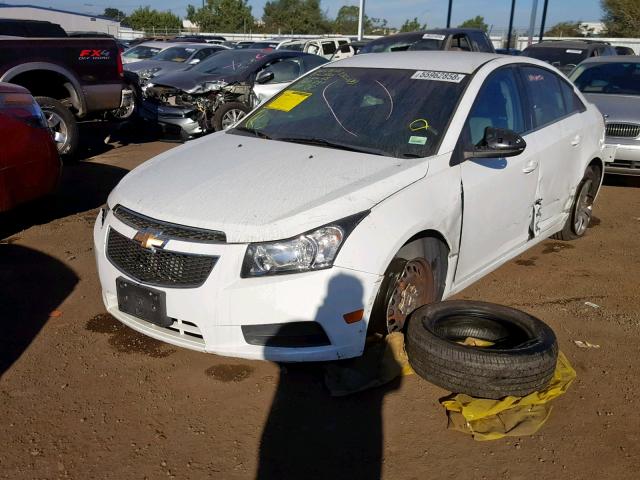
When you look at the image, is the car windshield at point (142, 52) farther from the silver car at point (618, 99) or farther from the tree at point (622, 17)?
the tree at point (622, 17)

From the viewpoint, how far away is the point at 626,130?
7.88 m

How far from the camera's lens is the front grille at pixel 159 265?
122 inches

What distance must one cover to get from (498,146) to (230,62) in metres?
8.49

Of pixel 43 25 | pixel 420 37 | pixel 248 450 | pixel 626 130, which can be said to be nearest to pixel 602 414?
pixel 248 450

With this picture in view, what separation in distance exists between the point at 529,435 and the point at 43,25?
Answer: 11.3 metres

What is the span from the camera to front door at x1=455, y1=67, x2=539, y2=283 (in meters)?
3.88

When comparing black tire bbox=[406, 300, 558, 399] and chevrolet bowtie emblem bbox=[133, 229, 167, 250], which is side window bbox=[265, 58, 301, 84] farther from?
black tire bbox=[406, 300, 558, 399]

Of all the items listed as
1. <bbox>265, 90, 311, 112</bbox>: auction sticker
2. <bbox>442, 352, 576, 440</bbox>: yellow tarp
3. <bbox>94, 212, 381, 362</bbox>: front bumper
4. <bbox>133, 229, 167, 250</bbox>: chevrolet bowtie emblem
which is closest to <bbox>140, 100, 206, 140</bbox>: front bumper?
<bbox>265, 90, 311, 112</bbox>: auction sticker

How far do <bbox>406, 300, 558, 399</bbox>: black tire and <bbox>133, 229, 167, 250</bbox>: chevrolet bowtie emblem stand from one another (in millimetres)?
1365

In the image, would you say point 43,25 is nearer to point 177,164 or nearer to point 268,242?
point 177,164

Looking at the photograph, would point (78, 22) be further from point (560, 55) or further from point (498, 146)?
point (498, 146)

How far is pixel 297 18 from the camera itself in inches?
2916

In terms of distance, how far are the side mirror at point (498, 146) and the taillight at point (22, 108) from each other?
3805 mm

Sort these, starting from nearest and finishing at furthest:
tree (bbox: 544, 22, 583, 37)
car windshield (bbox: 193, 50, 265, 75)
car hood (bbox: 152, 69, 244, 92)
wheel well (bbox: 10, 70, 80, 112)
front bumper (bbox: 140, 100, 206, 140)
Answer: wheel well (bbox: 10, 70, 80, 112)
front bumper (bbox: 140, 100, 206, 140)
car hood (bbox: 152, 69, 244, 92)
car windshield (bbox: 193, 50, 265, 75)
tree (bbox: 544, 22, 583, 37)
